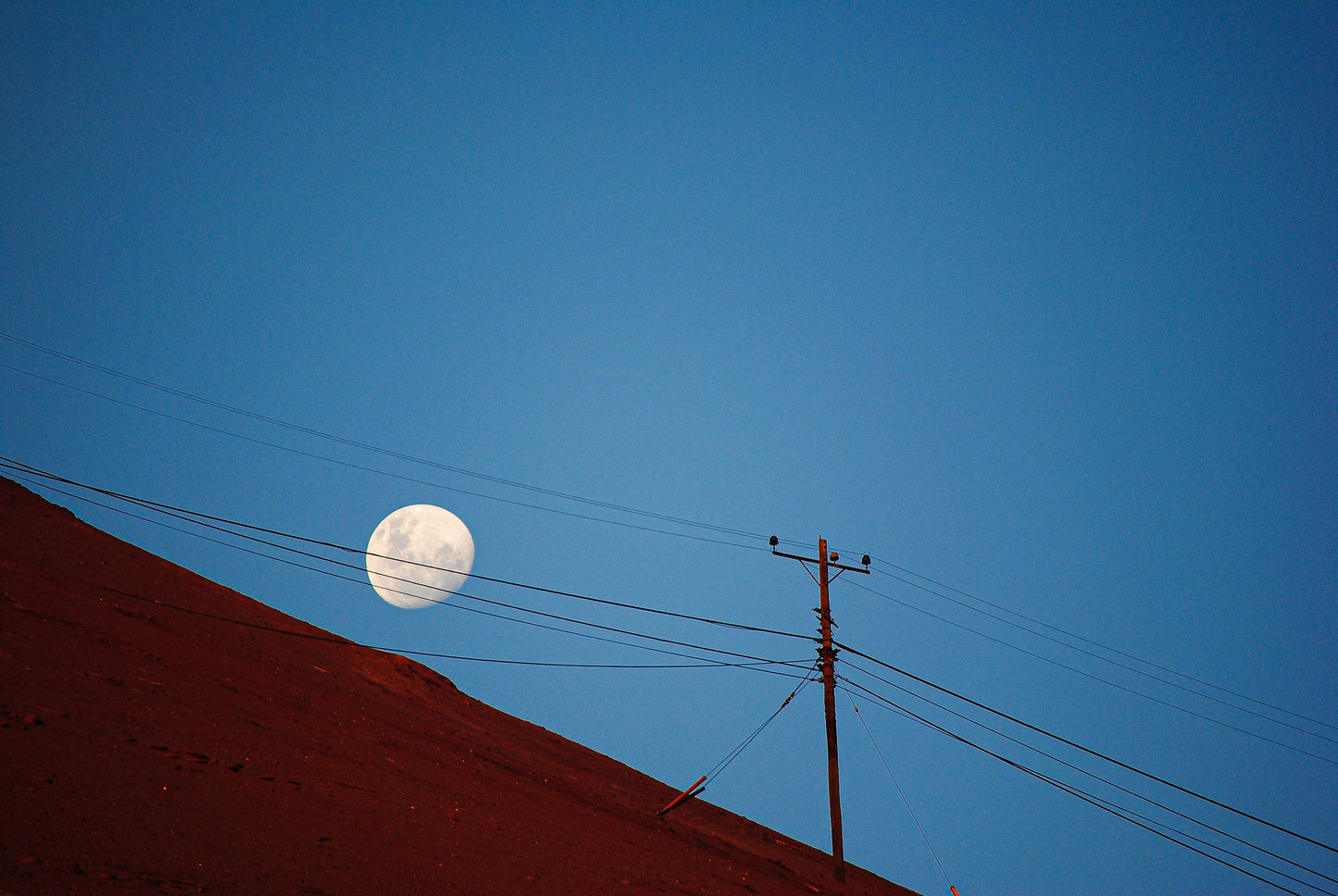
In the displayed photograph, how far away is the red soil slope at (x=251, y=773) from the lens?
1016 cm

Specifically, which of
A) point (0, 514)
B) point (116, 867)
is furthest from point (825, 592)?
point (0, 514)

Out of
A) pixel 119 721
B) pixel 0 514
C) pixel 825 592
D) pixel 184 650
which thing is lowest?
pixel 119 721

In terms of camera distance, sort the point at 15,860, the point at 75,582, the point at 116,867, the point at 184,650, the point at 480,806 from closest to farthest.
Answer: the point at 15,860 < the point at 116,867 < the point at 480,806 < the point at 184,650 < the point at 75,582

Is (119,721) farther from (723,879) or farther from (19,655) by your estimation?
(723,879)

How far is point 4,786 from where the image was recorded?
32.7 feet

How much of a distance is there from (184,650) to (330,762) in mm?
6128

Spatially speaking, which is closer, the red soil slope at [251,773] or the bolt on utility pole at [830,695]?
the red soil slope at [251,773]

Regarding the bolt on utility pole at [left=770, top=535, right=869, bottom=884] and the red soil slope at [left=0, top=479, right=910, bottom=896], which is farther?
the bolt on utility pole at [left=770, top=535, right=869, bottom=884]

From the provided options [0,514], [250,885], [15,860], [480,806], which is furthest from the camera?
[0,514]

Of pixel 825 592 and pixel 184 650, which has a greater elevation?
pixel 825 592

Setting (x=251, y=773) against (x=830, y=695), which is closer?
(x=251, y=773)

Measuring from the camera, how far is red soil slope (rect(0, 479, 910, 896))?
1016cm

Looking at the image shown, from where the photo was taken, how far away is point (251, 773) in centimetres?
→ 1355

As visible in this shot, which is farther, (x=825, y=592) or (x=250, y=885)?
(x=825, y=592)
